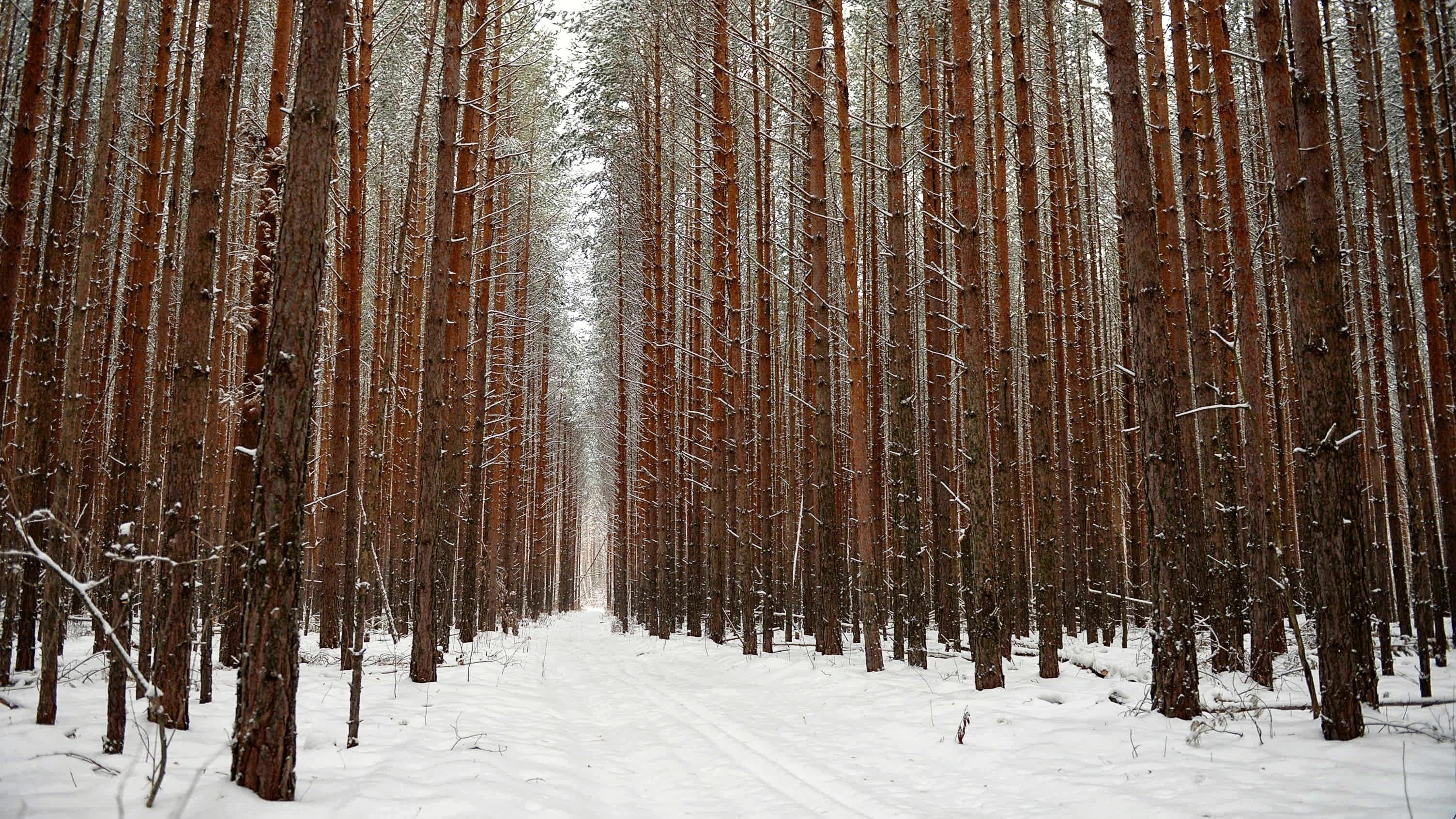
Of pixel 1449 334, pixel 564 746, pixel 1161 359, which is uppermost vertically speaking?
pixel 1449 334

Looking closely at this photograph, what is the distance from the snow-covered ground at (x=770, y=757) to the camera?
3781mm

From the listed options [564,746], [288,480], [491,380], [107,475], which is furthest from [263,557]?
[491,380]

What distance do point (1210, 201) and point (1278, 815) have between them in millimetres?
8516

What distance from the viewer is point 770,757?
18.1 ft

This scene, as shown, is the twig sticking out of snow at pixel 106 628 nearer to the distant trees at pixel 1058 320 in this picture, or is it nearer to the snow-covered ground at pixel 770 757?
the snow-covered ground at pixel 770 757

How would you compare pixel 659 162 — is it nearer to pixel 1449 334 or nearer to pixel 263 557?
pixel 1449 334

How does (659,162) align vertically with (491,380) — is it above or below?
above

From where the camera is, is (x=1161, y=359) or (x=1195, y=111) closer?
(x=1161, y=359)

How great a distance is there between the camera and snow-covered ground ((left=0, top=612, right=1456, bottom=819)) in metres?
3.78

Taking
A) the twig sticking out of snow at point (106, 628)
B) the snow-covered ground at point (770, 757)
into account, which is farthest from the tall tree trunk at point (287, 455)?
the twig sticking out of snow at point (106, 628)

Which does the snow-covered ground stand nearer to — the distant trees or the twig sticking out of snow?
the twig sticking out of snow

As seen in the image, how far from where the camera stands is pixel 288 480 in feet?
12.3

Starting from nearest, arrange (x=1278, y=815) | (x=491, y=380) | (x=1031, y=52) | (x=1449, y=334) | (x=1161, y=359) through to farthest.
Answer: (x=1278, y=815) < (x=1161, y=359) < (x=1449, y=334) < (x=1031, y=52) < (x=491, y=380)

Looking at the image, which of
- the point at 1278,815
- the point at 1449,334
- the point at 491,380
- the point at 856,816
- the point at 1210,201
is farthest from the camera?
the point at 491,380
